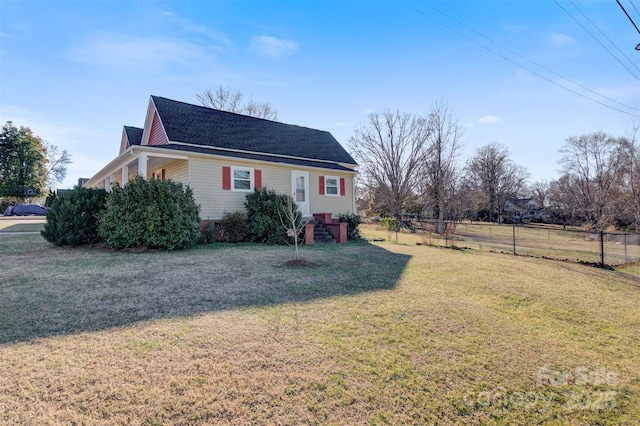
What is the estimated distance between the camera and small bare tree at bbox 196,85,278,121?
30.2 metres

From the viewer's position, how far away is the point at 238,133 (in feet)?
48.9

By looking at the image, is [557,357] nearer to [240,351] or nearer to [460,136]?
[240,351]

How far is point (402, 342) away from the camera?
132 inches

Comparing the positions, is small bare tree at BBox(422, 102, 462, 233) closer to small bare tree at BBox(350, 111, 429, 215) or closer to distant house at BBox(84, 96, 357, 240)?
small bare tree at BBox(350, 111, 429, 215)

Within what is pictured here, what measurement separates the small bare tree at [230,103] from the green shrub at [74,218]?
74.6ft

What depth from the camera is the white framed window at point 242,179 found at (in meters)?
12.6

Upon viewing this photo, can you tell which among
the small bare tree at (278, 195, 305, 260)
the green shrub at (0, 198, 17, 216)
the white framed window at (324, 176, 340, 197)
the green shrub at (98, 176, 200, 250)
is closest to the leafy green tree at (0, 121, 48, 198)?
the green shrub at (0, 198, 17, 216)

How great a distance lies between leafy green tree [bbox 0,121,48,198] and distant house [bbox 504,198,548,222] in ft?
213

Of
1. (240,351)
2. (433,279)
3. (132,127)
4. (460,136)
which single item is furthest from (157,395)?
(460,136)

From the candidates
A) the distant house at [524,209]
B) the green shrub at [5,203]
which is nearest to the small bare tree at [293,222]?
the green shrub at [5,203]

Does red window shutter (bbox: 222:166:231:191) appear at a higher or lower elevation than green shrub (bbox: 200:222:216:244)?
higher

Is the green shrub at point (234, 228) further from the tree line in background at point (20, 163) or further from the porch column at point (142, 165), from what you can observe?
the tree line in background at point (20, 163)

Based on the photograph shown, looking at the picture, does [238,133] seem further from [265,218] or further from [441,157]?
[441,157]

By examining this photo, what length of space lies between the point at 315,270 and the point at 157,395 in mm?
4555
